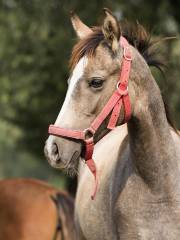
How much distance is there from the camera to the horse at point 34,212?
8070 millimetres

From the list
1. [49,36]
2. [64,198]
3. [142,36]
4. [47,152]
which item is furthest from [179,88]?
[47,152]

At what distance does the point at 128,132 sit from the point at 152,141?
0.69 feet

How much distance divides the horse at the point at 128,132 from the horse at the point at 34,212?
8.26ft

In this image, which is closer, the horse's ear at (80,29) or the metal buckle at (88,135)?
the metal buckle at (88,135)

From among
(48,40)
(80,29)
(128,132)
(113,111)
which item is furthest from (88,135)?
(48,40)

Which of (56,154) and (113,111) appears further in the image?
(113,111)

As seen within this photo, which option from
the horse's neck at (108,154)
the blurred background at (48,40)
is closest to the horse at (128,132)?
the horse's neck at (108,154)

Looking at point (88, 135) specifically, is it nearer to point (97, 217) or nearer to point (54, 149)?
point (54, 149)

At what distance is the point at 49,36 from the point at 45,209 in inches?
Answer: 198

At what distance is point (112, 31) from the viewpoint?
4789 millimetres

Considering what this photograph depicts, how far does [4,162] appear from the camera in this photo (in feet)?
137

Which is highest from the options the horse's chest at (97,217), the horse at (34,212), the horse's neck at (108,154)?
the horse's neck at (108,154)

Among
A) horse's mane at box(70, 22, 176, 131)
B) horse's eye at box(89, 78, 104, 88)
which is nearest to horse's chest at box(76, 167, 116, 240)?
horse's mane at box(70, 22, 176, 131)

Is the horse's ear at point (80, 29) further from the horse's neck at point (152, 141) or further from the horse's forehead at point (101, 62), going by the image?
the horse's neck at point (152, 141)
